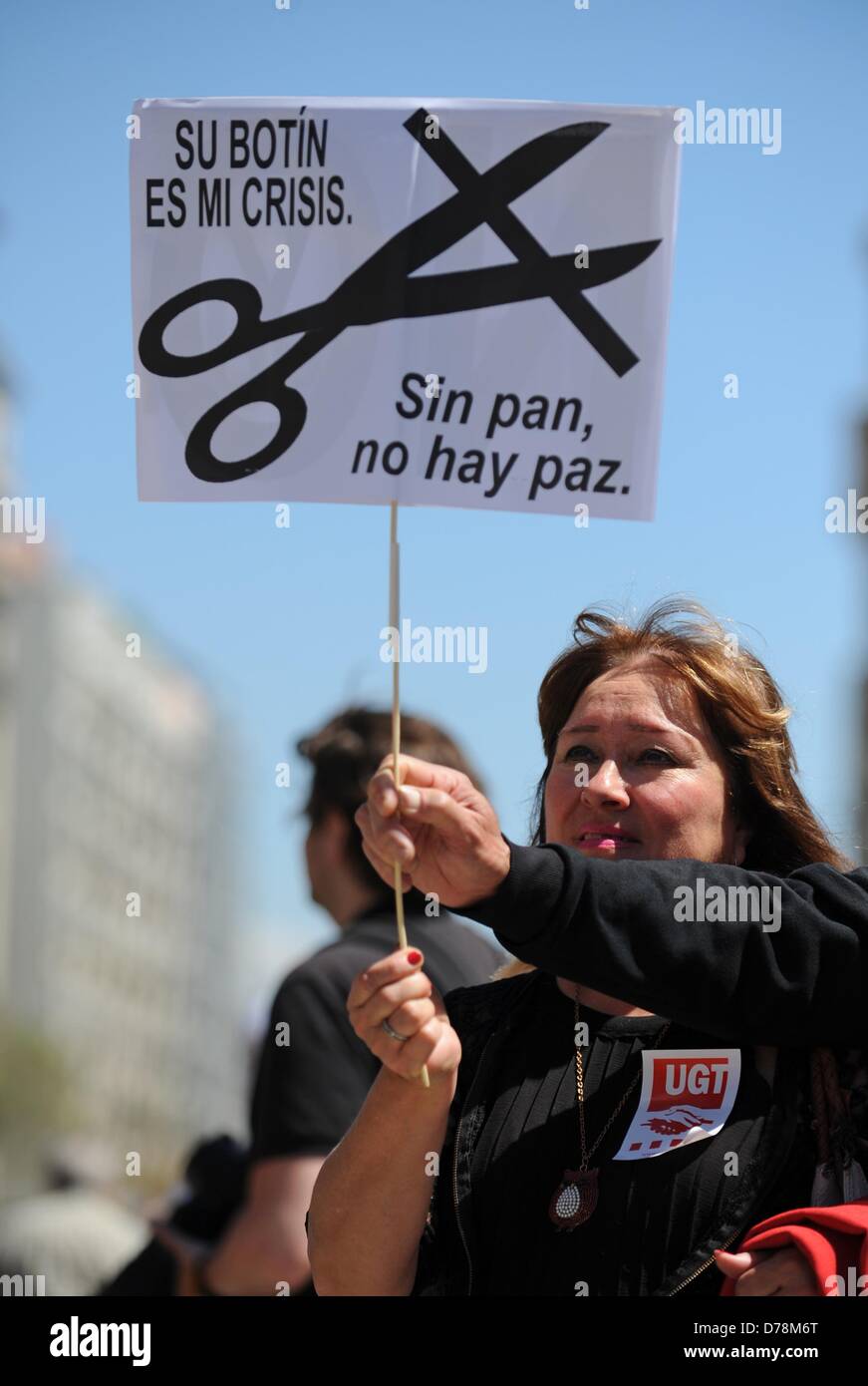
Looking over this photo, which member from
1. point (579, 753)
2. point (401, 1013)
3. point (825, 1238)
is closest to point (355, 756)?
point (579, 753)

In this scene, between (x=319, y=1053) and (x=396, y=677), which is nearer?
(x=396, y=677)

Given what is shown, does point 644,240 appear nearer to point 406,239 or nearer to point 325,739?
point 406,239

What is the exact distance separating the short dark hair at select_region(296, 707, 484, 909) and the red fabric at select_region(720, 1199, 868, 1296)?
2236 millimetres

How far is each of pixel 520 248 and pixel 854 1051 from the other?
1.50m

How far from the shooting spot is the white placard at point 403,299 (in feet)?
11.9

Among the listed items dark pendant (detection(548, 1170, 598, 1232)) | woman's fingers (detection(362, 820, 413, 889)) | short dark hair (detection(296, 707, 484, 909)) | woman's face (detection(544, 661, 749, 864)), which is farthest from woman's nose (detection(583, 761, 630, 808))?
short dark hair (detection(296, 707, 484, 909))

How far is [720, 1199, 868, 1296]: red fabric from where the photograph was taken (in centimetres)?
309

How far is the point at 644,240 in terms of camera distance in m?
3.66

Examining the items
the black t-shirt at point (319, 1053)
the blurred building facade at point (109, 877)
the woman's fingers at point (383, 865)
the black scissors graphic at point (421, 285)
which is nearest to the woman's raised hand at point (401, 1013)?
the woman's fingers at point (383, 865)

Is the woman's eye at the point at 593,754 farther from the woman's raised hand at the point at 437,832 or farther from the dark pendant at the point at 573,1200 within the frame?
the dark pendant at the point at 573,1200

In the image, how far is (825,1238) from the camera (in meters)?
3.13

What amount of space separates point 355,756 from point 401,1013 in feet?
7.55

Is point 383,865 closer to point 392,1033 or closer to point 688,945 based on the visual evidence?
point 392,1033

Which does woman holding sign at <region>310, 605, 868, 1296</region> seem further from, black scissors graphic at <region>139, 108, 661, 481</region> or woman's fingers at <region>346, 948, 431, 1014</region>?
black scissors graphic at <region>139, 108, 661, 481</region>
